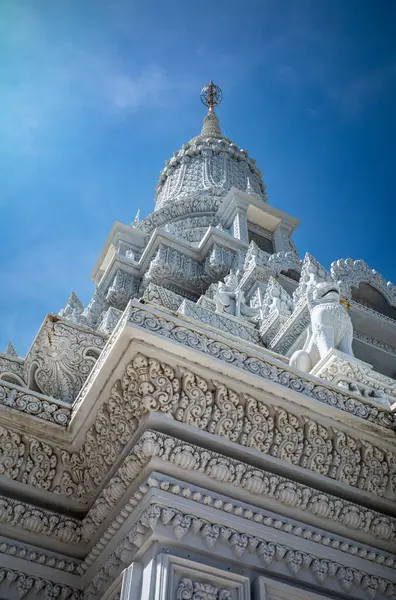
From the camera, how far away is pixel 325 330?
648 centimetres

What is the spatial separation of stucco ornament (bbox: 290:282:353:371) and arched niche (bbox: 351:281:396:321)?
4530 millimetres

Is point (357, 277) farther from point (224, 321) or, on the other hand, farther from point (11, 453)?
point (11, 453)

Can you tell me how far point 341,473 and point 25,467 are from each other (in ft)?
6.72

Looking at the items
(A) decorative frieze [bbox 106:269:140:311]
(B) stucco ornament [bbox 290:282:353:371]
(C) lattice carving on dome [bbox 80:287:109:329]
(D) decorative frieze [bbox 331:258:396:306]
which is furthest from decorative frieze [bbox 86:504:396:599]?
(A) decorative frieze [bbox 106:269:140:311]

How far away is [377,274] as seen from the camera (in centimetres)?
1177

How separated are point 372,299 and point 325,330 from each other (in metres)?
5.59

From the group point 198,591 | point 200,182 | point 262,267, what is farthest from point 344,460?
point 200,182

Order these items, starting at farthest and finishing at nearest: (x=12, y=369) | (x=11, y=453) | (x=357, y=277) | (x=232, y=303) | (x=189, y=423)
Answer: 1. (x=357, y=277)
2. (x=232, y=303)
3. (x=12, y=369)
4. (x=11, y=453)
5. (x=189, y=423)

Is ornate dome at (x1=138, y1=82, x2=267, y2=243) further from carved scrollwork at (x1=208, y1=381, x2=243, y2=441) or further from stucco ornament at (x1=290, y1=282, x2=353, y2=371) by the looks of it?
carved scrollwork at (x1=208, y1=381, x2=243, y2=441)

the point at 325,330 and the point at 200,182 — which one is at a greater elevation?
the point at 200,182

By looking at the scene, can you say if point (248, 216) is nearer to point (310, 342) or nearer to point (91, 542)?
point (310, 342)

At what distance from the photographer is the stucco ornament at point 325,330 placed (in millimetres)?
6225

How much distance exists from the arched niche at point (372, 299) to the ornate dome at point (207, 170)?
360 inches

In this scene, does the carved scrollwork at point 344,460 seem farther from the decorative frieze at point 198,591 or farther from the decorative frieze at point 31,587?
the decorative frieze at point 31,587
